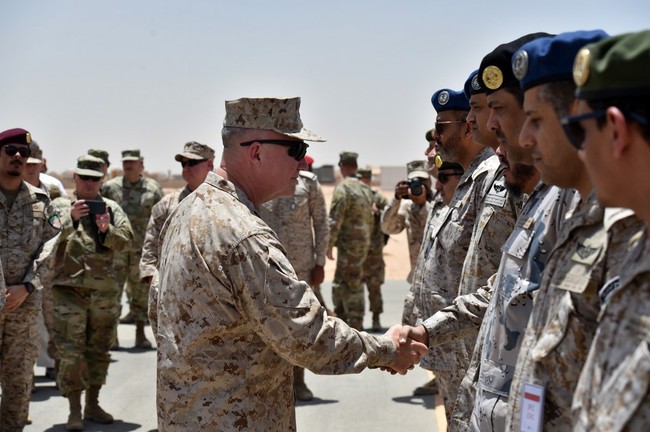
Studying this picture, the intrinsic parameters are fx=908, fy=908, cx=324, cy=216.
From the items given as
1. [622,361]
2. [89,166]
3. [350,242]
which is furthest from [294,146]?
[350,242]

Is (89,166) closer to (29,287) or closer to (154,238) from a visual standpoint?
(154,238)

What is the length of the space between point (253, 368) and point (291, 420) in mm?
386

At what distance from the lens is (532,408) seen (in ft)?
8.41

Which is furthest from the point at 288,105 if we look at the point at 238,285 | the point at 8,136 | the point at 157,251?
the point at 157,251

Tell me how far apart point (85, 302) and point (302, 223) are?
2568mm

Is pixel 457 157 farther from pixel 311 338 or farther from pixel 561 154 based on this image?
pixel 561 154

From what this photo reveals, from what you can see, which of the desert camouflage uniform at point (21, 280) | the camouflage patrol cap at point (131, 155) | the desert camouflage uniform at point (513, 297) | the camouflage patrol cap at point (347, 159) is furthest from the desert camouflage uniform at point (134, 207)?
the desert camouflage uniform at point (513, 297)

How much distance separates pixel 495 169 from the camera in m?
4.83

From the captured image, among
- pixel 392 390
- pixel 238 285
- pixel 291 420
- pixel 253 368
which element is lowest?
pixel 392 390

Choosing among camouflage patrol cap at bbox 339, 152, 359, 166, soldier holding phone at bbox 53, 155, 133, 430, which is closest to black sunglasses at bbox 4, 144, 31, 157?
soldier holding phone at bbox 53, 155, 133, 430

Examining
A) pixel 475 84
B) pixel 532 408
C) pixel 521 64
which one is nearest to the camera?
pixel 532 408

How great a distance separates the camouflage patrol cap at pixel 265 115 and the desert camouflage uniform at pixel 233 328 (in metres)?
0.37

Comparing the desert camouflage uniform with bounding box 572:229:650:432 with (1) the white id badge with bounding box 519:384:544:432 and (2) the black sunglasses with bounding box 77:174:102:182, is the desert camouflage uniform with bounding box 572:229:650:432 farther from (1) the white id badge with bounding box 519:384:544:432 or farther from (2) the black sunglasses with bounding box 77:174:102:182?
(2) the black sunglasses with bounding box 77:174:102:182

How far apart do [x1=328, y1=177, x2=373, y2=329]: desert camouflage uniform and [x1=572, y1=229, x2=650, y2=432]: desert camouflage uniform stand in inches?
419
